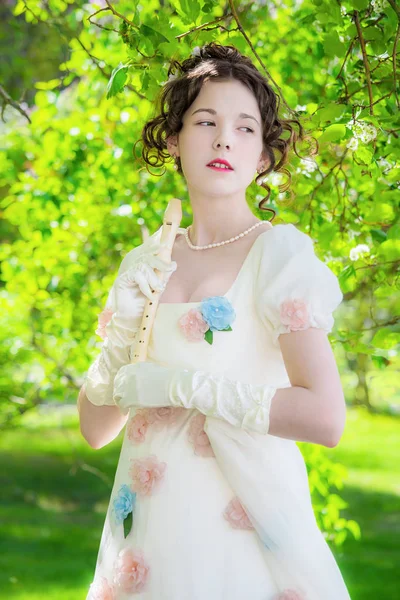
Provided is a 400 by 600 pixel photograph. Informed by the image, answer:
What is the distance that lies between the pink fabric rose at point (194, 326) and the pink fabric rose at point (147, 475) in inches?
9.3

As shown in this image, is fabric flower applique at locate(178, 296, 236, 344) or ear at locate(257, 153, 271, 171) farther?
ear at locate(257, 153, 271, 171)

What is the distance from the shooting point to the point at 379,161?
7.05 feet

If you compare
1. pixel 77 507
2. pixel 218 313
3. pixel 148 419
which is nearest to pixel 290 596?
pixel 148 419

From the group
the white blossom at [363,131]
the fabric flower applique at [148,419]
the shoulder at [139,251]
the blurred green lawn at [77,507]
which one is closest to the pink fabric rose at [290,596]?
the fabric flower applique at [148,419]

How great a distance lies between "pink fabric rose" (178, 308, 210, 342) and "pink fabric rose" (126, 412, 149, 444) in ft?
0.61

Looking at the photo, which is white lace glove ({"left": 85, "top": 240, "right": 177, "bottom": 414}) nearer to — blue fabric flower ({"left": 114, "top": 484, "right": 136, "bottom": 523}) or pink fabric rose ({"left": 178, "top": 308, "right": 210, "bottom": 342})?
pink fabric rose ({"left": 178, "top": 308, "right": 210, "bottom": 342})

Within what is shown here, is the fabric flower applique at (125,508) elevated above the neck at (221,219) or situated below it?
below

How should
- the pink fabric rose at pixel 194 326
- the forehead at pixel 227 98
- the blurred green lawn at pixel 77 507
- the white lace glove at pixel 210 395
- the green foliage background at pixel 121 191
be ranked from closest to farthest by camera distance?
1. the white lace glove at pixel 210 395
2. the pink fabric rose at pixel 194 326
3. the forehead at pixel 227 98
4. the green foliage background at pixel 121 191
5. the blurred green lawn at pixel 77 507

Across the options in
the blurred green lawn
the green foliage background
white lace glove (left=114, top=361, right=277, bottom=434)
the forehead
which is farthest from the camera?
the blurred green lawn

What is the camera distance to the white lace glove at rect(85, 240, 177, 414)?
5.54ft

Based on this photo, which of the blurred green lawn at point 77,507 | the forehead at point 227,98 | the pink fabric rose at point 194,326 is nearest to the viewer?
the pink fabric rose at point 194,326

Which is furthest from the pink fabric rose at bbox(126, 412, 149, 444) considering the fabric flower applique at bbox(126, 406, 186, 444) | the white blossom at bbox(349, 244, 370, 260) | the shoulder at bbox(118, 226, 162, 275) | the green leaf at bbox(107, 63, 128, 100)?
the white blossom at bbox(349, 244, 370, 260)

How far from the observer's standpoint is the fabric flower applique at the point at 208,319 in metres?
1.55

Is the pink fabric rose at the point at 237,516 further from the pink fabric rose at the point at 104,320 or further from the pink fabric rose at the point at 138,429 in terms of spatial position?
the pink fabric rose at the point at 104,320
